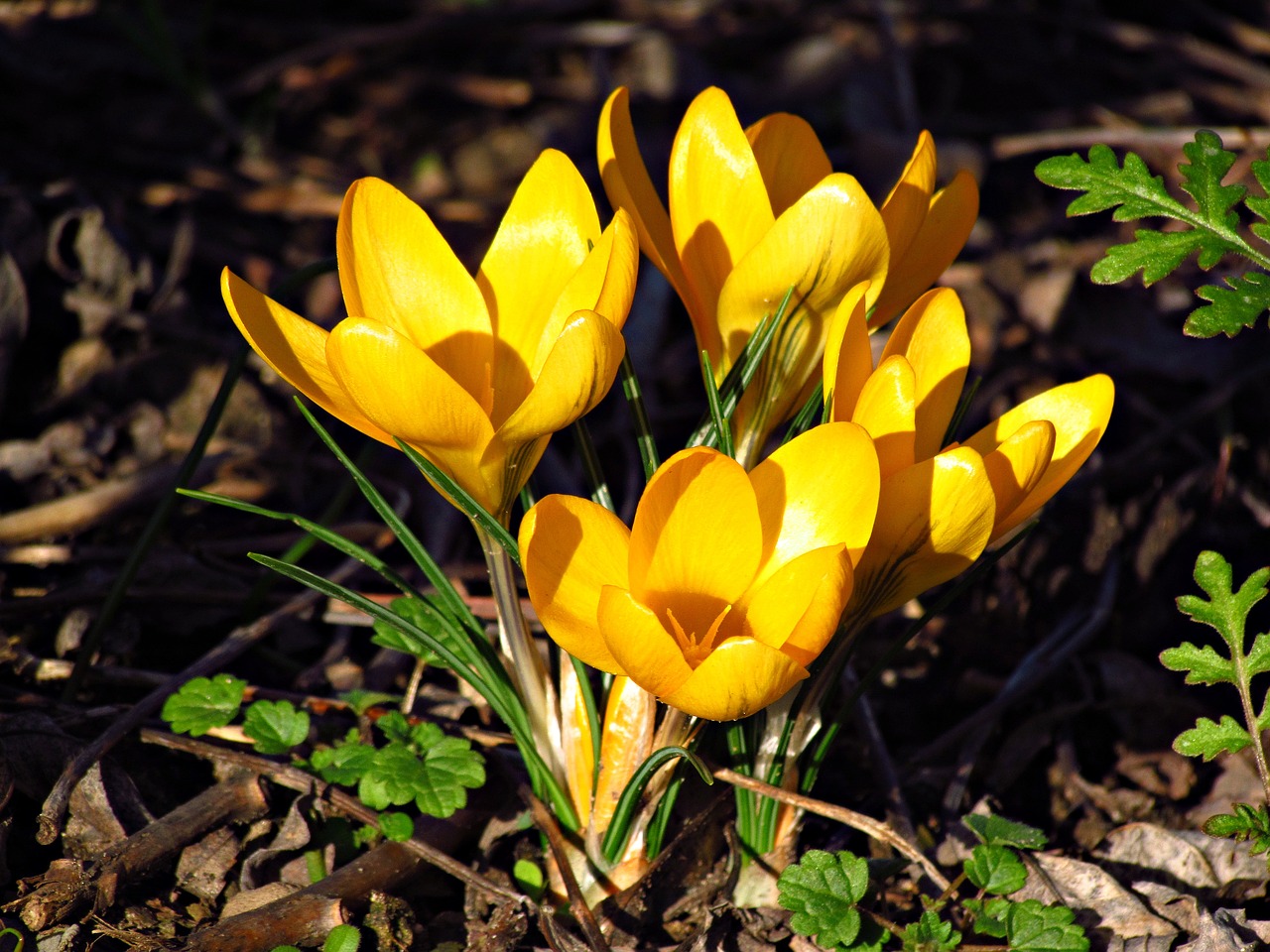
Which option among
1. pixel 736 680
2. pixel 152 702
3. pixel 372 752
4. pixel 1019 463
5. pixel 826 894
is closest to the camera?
pixel 736 680

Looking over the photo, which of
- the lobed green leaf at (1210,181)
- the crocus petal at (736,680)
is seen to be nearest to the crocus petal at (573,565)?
the crocus petal at (736,680)

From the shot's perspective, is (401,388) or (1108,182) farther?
(1108,182)

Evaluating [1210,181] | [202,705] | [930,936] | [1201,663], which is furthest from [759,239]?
[202,705]

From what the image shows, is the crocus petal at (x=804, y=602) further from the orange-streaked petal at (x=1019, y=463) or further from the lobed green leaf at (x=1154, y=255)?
the lobed green leaf at (x=1154, y=255)

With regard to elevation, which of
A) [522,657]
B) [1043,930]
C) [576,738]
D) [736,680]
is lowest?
[1043,930]

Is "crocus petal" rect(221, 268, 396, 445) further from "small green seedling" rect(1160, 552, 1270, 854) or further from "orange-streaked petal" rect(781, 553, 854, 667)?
"small green seedling" rect(1160, 552, 1270, 854)

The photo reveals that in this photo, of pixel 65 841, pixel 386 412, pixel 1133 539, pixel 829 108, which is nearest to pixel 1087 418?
pixel 386 412

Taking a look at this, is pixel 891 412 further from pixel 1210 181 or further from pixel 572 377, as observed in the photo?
pixel 1210 181
